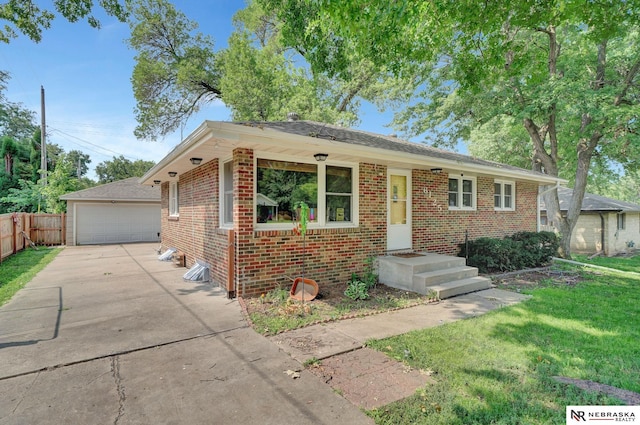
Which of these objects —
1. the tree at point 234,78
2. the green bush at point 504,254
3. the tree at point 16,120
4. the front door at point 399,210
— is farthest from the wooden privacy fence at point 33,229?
the tree at point 16,120

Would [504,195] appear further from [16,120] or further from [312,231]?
[16,120]

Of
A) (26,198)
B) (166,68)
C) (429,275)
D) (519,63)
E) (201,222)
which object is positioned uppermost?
(166,68)

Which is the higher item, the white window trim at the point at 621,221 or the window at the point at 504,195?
the window at the point at 504,195

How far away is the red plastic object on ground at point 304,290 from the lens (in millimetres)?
5836

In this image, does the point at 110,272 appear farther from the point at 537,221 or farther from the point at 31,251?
the point at 537,221

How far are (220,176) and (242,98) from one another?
12652 mm

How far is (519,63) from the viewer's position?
269 inches

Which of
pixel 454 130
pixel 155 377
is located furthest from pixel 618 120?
pixel 155 377

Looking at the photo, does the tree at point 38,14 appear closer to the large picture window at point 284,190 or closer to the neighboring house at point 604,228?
the large picture window at point 284,190

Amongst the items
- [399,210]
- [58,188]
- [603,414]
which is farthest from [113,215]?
[603,414]

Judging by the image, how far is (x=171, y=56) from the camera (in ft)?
66.0

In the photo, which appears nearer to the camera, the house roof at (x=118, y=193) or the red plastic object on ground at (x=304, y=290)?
the red plastic object on ground at (x=304, y=290)

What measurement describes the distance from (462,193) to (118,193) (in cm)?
1717

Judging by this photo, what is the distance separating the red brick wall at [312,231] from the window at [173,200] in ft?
2.36
